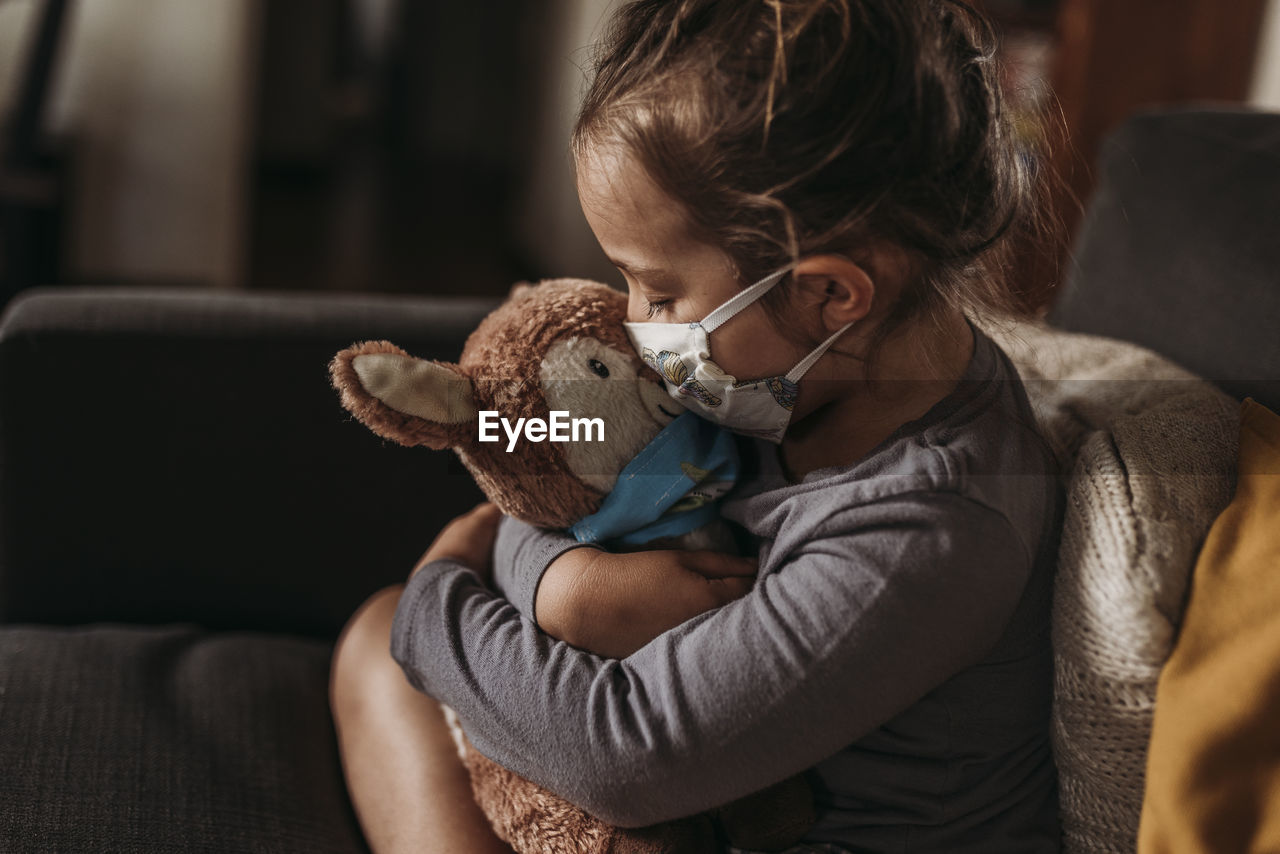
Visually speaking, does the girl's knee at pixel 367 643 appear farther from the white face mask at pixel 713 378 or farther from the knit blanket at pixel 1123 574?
the knit blanket at pixel 1123 574

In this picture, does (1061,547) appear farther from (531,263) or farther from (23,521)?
(531,263)

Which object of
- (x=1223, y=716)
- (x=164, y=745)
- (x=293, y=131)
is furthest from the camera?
(x=293, y=131)

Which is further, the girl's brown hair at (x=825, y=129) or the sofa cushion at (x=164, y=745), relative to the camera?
the sofa cushion at (x=164, y=745)

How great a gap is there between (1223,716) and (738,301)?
0.38 metres

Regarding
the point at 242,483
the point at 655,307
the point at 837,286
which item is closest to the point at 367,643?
the point at 242,483

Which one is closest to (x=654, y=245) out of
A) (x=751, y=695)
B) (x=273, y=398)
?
(x=751, y=695)

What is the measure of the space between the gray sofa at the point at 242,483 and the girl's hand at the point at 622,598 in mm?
328

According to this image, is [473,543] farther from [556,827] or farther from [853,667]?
[853,667]

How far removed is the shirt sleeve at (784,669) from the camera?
0.63 metres

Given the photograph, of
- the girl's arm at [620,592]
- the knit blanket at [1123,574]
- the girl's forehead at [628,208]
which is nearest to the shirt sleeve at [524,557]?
the girl's arm at [620,592]

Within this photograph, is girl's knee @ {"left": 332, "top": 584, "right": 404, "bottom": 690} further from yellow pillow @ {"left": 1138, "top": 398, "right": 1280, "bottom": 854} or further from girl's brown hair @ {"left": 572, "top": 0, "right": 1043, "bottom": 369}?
yellow pillow @ {"left": 1138, "top": 398, "right": 1280, "bottom": 854}

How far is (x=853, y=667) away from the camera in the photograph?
2.08ft

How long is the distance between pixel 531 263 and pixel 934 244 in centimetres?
337

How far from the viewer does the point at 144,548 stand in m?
1.11
